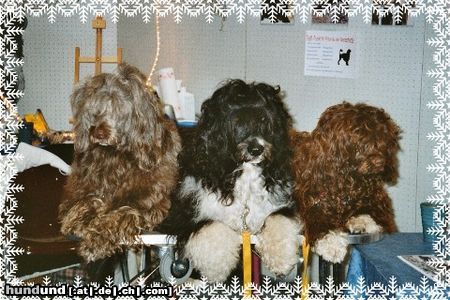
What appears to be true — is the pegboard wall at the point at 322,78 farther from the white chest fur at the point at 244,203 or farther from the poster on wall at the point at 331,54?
the white chest fur at the point at 244,203

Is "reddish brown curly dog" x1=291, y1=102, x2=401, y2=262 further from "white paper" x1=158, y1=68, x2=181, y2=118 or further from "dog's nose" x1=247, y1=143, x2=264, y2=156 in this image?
"white paper" x1=158, y1=68, x2=181, y2=118

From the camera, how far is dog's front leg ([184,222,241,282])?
202 cm

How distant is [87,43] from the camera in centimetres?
451

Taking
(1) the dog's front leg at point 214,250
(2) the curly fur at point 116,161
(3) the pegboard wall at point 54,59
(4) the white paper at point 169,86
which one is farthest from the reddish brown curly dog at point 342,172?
(3) the pegboard wall at point 54,59

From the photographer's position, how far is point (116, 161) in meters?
2.10

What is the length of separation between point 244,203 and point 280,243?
0.80 feet

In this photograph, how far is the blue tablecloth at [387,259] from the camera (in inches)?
75.9

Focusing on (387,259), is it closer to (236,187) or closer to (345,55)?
(236,187)

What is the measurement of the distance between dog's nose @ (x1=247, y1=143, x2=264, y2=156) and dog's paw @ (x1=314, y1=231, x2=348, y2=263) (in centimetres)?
46

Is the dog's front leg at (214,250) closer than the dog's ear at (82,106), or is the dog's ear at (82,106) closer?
the dog's front leg at (214,250)

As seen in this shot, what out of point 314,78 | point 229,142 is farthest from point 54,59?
point 229,142

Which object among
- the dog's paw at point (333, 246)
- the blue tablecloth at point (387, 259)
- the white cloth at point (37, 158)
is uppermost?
the white cloth at point (37, 158)

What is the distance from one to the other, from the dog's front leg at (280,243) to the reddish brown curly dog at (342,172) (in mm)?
65

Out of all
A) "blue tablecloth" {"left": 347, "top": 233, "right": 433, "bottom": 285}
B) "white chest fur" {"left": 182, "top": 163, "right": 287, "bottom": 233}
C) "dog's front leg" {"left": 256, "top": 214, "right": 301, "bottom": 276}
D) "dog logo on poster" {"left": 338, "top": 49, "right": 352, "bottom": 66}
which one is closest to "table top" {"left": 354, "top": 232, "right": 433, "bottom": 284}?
"blue tablecloth" {"left": 347, "top": 233, "right": 433, "bottom": 285}
